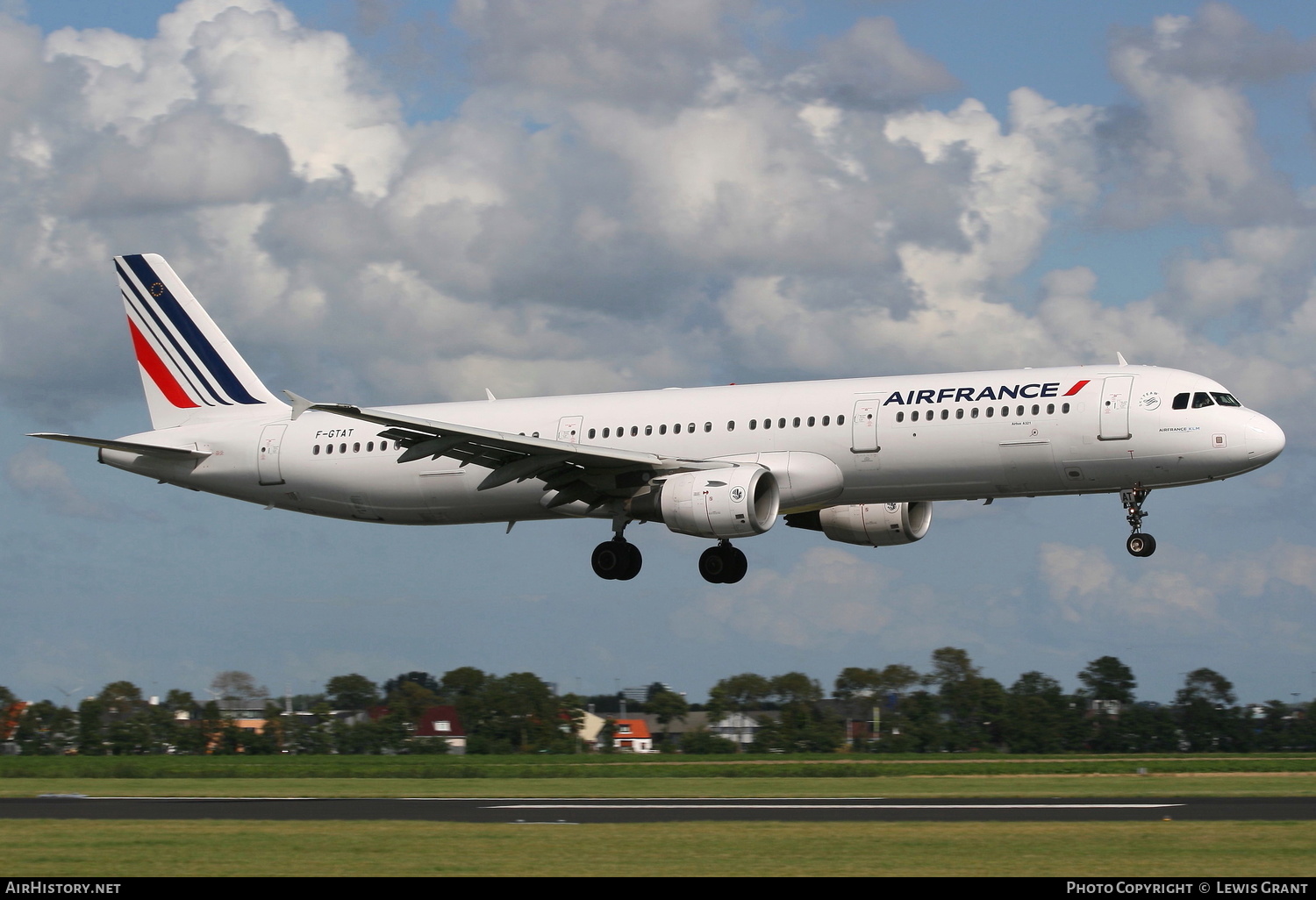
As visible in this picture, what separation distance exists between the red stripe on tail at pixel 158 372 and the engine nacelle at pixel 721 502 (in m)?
18.0

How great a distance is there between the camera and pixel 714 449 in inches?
1639

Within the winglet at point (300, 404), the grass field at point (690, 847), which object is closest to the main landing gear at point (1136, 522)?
the grass field at point (690, 847)

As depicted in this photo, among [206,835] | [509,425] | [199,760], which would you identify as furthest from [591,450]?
[199,760]

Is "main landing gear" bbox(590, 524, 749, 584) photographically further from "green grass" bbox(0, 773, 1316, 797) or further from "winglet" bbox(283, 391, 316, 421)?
"winglet" bbox(283, 391, 316, 421)

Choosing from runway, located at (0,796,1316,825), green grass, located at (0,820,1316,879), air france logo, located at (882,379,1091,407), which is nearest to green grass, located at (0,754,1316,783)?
air france logo, located at (882,379,1091,407)

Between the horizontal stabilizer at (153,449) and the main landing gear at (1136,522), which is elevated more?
the horizontal stabilizer at (153,449)

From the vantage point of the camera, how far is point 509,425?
148ft

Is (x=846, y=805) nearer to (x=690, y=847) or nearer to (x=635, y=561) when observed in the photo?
(x=690, y=847)

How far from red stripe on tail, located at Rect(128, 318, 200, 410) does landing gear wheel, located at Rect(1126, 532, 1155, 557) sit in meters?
28.2

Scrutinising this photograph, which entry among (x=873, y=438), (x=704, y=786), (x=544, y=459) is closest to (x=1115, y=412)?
(x=873, y=438)

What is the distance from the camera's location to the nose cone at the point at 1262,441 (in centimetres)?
3712

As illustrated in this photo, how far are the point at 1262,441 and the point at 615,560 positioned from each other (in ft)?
56.1

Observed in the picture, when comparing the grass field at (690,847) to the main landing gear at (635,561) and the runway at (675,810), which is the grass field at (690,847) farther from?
the main landing gear at (635,561)
